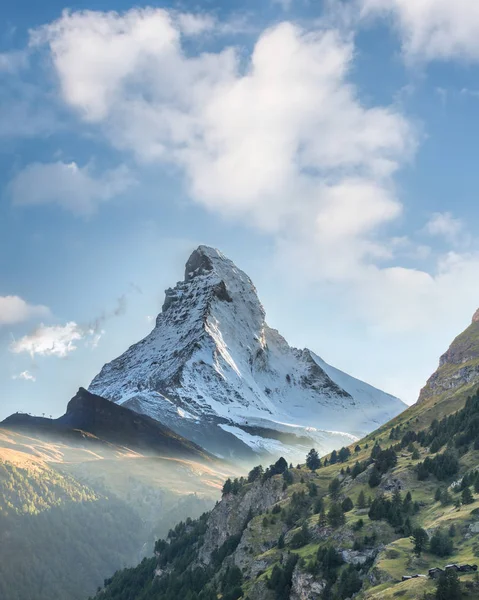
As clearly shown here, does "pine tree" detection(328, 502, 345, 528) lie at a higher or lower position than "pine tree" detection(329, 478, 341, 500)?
lower

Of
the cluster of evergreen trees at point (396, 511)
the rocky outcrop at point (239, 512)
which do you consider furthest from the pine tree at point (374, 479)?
the rocky outcrop at point (239, 512)

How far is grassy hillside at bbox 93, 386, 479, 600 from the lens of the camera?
323ft

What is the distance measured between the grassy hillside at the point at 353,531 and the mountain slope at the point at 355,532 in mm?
257

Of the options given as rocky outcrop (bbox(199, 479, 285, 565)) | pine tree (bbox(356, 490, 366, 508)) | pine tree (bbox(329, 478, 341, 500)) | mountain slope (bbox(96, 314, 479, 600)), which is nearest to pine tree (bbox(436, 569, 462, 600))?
mountain slope (bbox(96, 314, 479, 600))

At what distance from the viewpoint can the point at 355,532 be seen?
119750mm

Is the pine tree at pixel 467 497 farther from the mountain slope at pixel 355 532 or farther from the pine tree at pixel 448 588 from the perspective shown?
the pine tree at pixel 448 588

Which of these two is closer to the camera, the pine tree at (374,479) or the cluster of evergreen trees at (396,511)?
the cluster of evergreen trees at (396,511)

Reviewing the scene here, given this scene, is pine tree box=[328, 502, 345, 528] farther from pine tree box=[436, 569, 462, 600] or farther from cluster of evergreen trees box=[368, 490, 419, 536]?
pine tree box=[436, 569, 462, 600]

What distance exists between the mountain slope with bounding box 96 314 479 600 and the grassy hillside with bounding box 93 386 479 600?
0.26m

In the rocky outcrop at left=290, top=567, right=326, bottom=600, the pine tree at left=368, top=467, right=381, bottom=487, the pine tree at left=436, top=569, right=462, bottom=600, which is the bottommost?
the rocky outcrop at left=290, top=567, right=326, bottom=600

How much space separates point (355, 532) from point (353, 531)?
0.49 metres

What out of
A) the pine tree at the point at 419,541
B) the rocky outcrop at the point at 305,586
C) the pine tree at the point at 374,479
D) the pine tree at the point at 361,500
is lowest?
the rocky outcrop at the point at 305,586

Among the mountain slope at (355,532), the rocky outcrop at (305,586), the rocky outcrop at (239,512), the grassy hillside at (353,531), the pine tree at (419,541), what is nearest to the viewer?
the mountain slope at (355,532)

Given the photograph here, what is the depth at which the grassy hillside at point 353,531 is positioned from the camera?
9856 centimetres
